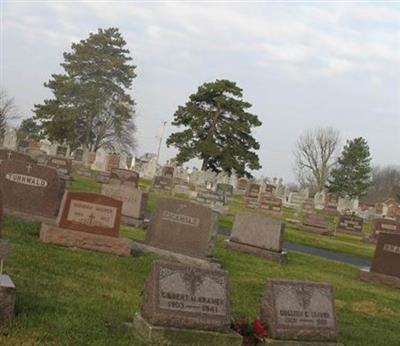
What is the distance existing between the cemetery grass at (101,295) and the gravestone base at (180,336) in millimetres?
117

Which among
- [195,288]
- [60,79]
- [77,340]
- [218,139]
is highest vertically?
[60,79]

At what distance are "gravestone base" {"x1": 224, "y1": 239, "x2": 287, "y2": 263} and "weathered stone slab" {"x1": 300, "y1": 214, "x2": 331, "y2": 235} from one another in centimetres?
1509

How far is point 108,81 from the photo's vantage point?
7125 centimetres

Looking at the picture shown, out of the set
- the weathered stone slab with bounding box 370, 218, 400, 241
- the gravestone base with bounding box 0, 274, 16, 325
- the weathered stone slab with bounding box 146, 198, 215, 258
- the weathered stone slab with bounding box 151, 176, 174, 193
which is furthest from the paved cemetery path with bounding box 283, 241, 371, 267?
the gravestone base with bounding box 0, 274, 16, 325

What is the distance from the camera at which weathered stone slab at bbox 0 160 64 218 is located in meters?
13.0

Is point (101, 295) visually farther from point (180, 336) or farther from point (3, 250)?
point (180, 336)

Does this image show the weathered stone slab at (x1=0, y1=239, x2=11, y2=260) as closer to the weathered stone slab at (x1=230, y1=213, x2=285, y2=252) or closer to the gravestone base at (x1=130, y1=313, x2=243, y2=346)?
the gravestone base at (x1=130, y1=313, x2=243, y2=346)

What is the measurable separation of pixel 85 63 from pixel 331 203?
32299 millimetres

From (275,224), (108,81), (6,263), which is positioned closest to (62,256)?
(6,263)

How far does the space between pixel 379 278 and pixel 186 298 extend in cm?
1033

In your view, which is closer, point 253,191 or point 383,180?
point 253,191

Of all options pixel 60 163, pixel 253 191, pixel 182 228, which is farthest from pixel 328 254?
pixel 253 191

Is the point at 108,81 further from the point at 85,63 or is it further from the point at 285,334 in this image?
the point at 285,334

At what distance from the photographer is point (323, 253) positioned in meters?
21.9
